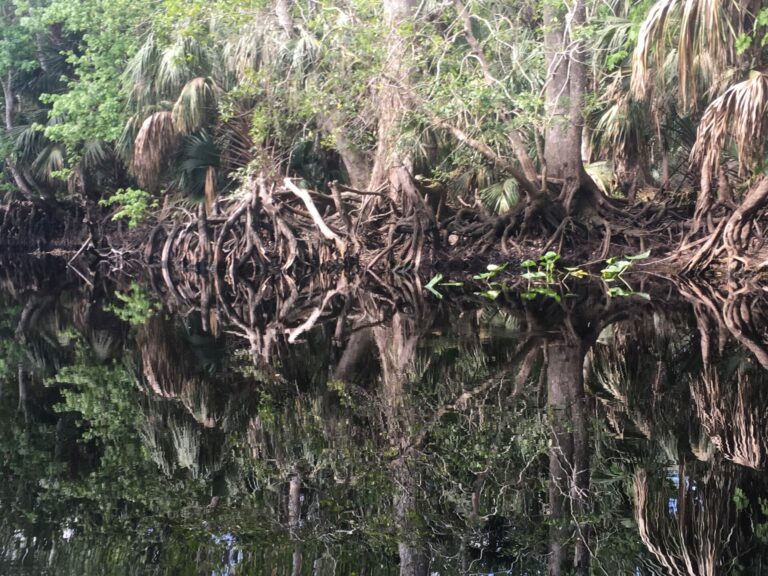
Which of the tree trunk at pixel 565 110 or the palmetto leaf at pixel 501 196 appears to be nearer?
the tree trunk at pixel 565 110

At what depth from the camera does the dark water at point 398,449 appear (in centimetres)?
277

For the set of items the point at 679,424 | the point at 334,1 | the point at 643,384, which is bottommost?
the point at 679,424

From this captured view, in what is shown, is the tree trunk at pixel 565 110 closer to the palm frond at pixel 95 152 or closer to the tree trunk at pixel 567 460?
the tree trunk at pixel 567 460

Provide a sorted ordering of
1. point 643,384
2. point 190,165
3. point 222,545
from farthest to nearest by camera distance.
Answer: point 190,165
point 643,384
point 222,545

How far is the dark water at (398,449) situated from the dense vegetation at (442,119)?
4251 mm

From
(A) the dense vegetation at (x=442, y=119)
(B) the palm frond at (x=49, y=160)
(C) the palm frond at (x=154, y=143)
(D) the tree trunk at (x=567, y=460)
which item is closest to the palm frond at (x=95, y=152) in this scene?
(B) the palm frond at (x=49, y=160)

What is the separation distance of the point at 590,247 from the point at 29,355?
8.41 m

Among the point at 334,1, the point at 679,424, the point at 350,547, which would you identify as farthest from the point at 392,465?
the point at 334,1

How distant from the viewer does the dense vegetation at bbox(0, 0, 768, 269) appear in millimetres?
11266

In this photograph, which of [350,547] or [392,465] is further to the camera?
[392,465]

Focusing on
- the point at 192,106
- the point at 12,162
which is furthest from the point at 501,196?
the point at 12,162

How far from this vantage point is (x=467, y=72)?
502 inches

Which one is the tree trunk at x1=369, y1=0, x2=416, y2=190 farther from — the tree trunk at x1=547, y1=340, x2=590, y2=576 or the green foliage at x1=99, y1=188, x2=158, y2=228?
the tree trunk at x1=547, y1=340, x2=590, y2=576

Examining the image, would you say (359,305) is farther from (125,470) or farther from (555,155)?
(125,470)
